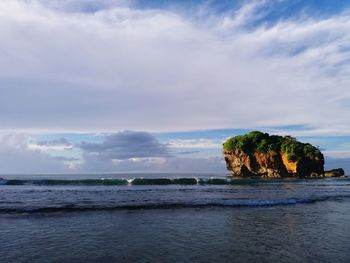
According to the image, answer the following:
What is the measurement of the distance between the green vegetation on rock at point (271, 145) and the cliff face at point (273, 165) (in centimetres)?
134

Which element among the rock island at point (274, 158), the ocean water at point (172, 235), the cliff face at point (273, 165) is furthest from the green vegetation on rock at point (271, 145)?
the ocean water at point (172, 235)

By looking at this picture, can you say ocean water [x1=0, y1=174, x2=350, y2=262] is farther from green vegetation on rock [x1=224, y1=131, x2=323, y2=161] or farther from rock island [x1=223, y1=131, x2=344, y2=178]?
green vegetation on rock [x1=224, y1=131, x2=323, y2=161]

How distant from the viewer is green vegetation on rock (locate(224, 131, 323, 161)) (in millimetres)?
119625

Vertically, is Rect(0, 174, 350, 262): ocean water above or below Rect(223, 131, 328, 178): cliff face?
below

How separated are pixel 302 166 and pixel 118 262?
116 meters

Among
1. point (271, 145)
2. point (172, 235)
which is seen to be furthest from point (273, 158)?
point (172, 235)

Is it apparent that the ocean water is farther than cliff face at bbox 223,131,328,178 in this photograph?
No

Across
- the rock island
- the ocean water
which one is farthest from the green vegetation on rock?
the ocean water

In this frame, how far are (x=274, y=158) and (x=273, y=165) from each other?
2345mm

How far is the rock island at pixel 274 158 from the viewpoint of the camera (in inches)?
4670

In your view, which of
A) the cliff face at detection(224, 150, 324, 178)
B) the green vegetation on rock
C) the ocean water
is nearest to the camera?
the ocean water

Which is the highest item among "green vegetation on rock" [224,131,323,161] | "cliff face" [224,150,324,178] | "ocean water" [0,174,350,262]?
"green vegetation on rock" [224,131,323,161]

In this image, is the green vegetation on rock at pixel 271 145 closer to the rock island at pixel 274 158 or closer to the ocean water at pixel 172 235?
the rock island at pixel 274 158

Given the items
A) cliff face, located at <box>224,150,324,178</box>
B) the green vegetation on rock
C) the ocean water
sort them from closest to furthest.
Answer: the ocean water < cliff face, located at <box>224,150,324,178</box> < the green vegetation on rock
